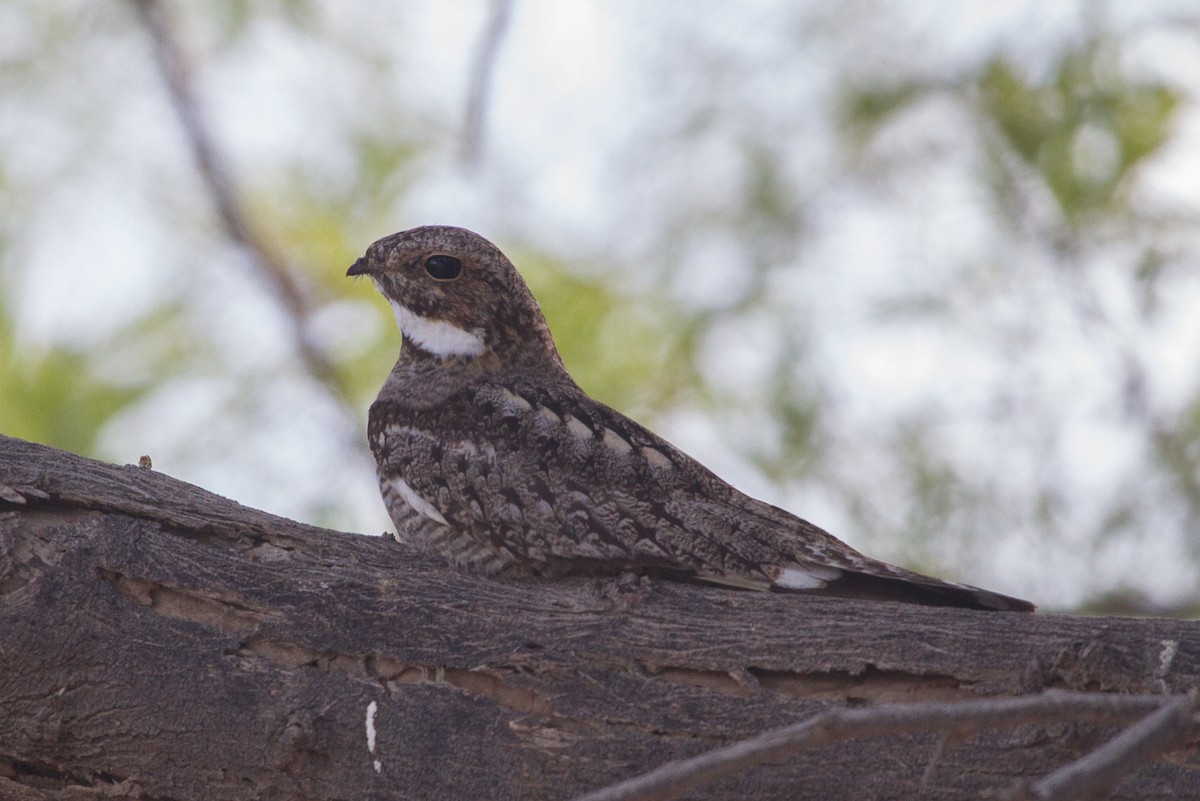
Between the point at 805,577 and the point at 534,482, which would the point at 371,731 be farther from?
the point at 805,577

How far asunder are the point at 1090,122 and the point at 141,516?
3473mm

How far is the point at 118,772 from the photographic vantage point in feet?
7.63

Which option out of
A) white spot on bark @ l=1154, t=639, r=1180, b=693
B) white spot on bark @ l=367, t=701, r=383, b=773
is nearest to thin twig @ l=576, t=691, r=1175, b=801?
white spot on bark @ l=1154, t=639, r=1180, b=693

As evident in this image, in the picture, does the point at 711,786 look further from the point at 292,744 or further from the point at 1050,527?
the point at 1050,527

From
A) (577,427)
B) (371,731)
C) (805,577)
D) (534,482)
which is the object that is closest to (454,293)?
(577,427)

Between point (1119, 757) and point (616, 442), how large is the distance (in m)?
1.57

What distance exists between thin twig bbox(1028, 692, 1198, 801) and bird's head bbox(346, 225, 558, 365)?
213cm

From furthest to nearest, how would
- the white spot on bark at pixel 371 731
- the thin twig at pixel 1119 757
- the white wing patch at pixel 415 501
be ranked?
the white wing patch at pixel 415 501 < the white spot on bark at pixel 371 731 < the thin twig at pixel 1119 757

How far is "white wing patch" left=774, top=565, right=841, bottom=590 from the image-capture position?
8.75ft

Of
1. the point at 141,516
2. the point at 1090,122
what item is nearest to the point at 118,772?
the point at 141,516

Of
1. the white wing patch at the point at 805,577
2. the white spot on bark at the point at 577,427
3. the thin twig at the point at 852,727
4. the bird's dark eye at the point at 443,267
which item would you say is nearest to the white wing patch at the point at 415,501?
the white spot on bark at the point at 577,427

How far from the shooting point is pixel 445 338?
135 inches

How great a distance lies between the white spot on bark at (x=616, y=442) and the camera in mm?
2900

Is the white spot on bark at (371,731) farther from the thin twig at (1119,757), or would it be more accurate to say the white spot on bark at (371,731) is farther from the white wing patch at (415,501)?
the thin twig at (1119,757)
